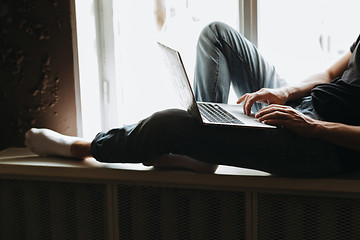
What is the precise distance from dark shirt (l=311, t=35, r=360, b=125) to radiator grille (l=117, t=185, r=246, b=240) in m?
0.39

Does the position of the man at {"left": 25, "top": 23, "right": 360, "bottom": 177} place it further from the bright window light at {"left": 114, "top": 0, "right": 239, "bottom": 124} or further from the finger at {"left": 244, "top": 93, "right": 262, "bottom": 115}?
the bright window light at {"left": 114, "top": 0, "right": 239, "bottom": 124}

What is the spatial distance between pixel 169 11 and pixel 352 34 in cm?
80

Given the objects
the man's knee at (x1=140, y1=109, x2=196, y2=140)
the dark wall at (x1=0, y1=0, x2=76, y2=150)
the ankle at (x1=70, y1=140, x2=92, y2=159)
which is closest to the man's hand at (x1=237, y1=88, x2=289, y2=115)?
the man's knee at (x1=140, y1=109, x2=196, y2=140)

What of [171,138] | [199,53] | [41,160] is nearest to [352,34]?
[199,53]

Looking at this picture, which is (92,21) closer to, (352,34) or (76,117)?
(76,117)

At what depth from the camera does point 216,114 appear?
4.66 ft

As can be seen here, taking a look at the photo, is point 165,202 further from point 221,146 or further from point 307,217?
point 307,217

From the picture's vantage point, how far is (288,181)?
1.32m

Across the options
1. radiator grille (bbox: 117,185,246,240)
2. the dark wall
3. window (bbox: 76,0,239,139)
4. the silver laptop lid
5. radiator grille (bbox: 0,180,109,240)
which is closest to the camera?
the silver laptop lid

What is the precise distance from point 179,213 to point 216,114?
0.36 meters

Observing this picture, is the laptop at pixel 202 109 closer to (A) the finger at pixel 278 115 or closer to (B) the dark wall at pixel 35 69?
(A) the finger at pixel 278 115

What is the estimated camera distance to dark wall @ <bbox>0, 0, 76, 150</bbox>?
5.92 feet

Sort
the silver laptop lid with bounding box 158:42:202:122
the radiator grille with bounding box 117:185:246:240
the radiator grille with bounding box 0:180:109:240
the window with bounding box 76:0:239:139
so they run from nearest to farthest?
the silver laptop lid with bounding box 158:42:202:122 → the radiator grille with bounding box 117:185:246:240 → the radiator grille with bounding box 0:180:109:240 → the window with bounding box 76:0:239:139

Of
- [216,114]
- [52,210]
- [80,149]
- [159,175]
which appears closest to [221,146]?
[216,114]
